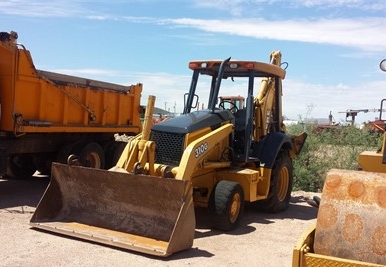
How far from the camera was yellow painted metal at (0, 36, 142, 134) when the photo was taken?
909 cm

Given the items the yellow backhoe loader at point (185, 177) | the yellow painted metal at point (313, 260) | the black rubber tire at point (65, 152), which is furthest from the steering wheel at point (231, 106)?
the yellow painted metal at point (313, 260)

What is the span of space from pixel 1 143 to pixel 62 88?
1.69m

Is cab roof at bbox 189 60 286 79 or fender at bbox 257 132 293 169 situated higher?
cab roof at bbox 189 60 286 79

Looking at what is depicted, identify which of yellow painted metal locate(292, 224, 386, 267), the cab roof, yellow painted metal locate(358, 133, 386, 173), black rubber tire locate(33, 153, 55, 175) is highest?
the cab roof

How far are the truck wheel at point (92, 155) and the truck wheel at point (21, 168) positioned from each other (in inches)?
53.6

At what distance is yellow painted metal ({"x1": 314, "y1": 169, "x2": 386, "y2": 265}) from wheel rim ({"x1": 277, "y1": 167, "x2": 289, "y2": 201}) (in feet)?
18.7

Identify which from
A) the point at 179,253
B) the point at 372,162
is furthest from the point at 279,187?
the point at 179,253

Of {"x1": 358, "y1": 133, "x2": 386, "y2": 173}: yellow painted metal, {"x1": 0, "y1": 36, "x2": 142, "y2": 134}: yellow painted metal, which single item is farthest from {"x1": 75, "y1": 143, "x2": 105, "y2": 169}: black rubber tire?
{"x1": 358, "y1": 133, "x2": 386, "y2": 173}: yellow painted metal

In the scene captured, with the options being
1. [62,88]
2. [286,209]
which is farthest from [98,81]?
[286,209]

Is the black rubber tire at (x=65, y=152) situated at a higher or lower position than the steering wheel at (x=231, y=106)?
lower

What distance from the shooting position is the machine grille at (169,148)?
7480 millimetres

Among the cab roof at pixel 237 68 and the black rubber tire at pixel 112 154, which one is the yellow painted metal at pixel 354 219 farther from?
the black rubber tire at pixel 112 154

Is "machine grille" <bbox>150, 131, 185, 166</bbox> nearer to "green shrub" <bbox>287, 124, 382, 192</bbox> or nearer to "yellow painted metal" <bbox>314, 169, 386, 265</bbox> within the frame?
"yellow painted metal" <bbox>314, 169, 386, 265</bbox>

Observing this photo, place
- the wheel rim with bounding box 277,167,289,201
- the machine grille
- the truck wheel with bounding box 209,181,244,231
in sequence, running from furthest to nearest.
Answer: the wheel rim with bounding box 277,167,289,201 < the machine grille < the truck wheel with bounding box 209,181,244,231
